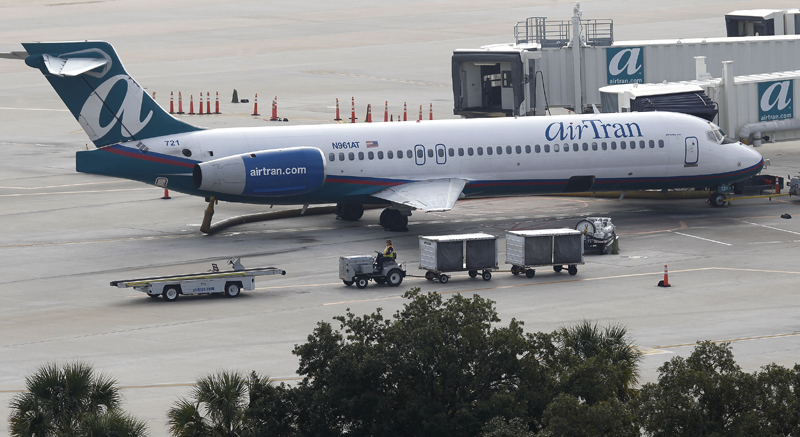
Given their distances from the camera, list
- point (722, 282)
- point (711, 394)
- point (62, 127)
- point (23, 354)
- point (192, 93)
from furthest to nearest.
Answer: point (192, 93) → point (62, 127) → point (722, 282) → point (23, 354) → point (711, 394)

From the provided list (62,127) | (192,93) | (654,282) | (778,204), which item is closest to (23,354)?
(654,282)

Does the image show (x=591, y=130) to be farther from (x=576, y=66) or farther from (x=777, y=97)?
(x=777, y=97)

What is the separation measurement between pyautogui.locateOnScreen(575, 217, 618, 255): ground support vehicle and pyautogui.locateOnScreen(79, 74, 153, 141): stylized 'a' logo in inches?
625

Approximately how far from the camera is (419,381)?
21.8 meters

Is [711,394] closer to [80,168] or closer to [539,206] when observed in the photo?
[80,168]

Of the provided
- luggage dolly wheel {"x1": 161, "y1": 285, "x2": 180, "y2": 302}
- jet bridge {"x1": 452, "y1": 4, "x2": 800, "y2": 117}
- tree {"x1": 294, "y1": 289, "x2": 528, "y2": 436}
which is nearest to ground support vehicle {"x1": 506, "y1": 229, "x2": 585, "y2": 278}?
luggage dolly wheel {"x1": 161, "y1": 285, "x2": 180, "y2": 302}

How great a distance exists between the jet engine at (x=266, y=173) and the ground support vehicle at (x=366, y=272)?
23.6ft

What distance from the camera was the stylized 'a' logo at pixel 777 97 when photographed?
55.8 metres

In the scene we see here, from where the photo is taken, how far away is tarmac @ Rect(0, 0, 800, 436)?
3059 cm

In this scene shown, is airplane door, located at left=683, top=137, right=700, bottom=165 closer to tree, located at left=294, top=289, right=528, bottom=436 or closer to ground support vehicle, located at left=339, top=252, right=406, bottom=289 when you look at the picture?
ground support vehicle, located at left=339, top=252, right=406, bottom=289

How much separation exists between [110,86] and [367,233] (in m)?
10.7

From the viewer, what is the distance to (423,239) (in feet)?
126

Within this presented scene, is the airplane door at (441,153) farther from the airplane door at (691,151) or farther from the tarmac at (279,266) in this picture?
the airplane door at (691,151)

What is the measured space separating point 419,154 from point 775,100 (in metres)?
19.3
